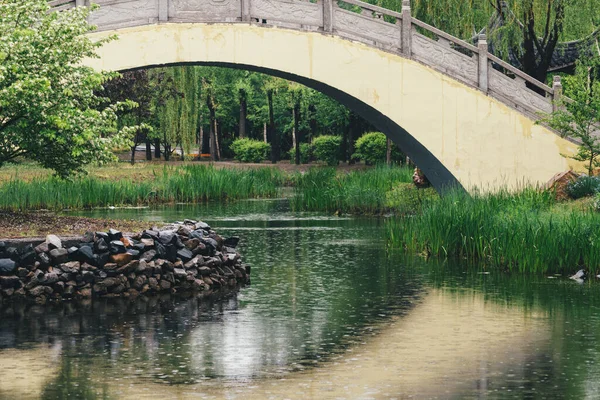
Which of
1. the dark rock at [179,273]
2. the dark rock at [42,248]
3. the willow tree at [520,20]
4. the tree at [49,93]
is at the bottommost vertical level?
the dark rock at [179,273]

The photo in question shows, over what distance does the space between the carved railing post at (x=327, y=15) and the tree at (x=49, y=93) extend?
7.81 m

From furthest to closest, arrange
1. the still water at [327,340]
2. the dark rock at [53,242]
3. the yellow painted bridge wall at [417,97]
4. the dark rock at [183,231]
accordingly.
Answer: the yellow painted bridge wall at [417,97] < the dark rock at [183,231] < the dark rock at [53,242] < the still water at [327,340]

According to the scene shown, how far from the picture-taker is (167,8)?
25000 mm

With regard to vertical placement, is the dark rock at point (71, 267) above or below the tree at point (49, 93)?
below

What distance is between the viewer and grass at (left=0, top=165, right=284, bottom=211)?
32.1m

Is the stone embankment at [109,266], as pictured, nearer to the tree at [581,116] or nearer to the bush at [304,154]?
the tree at [581,116]

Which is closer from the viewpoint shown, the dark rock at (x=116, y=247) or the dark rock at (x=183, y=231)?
the dark rock at (x=116, y=247)

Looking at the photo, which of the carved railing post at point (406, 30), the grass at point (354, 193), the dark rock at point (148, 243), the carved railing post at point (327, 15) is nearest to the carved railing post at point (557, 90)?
the carved railing post at point (406, 30)

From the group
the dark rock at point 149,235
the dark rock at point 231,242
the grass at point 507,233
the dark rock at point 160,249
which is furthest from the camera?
the grass at point 507,233

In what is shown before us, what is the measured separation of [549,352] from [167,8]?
15.4m

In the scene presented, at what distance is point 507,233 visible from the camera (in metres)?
19.2

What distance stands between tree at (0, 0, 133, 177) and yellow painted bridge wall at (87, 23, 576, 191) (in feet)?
20.2

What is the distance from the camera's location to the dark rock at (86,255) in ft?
52.4

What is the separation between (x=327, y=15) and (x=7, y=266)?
12.6m
